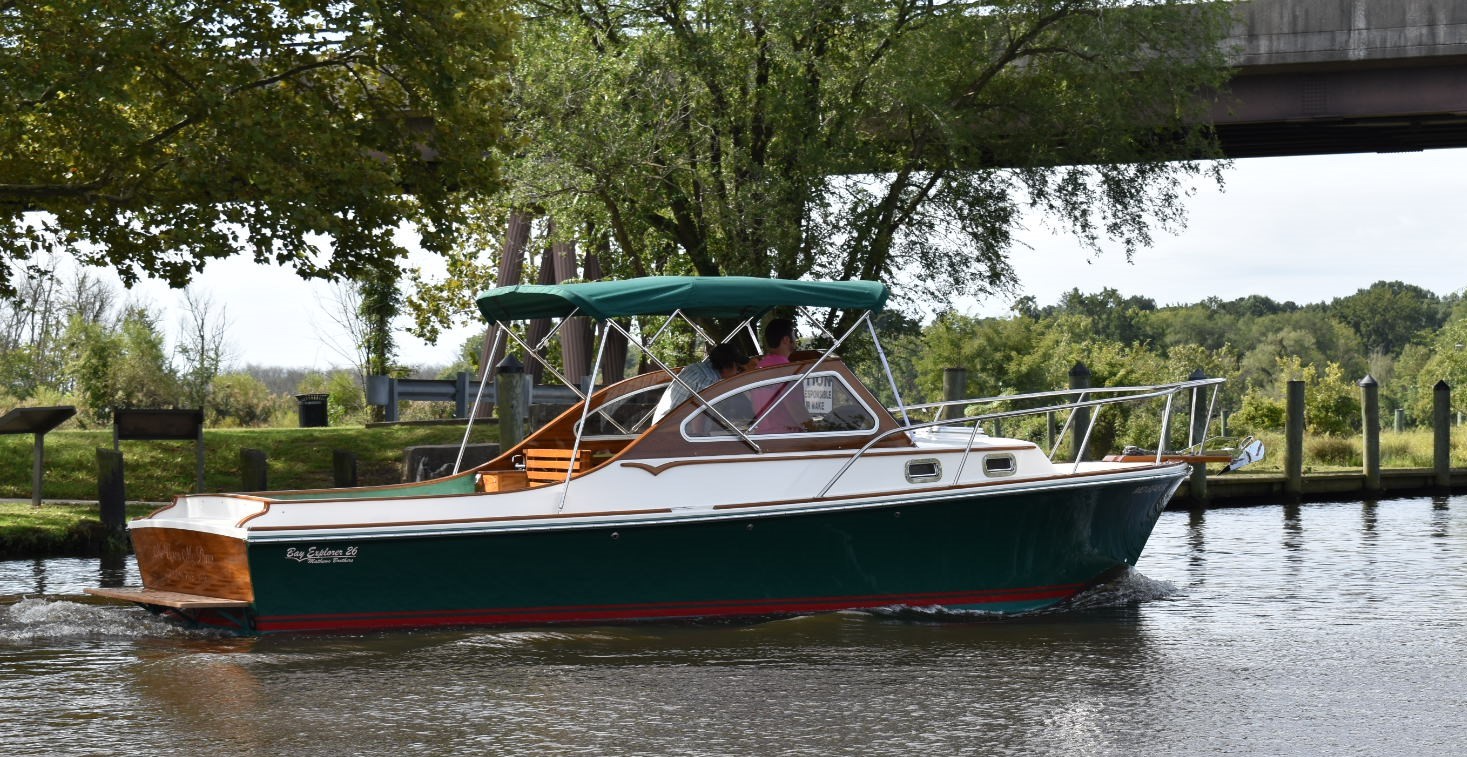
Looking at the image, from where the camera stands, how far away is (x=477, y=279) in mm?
42219

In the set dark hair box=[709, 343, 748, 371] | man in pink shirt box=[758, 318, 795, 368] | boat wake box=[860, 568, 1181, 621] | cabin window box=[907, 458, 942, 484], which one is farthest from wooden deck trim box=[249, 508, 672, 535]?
boat wake box=[860, 568, 1181, 621]

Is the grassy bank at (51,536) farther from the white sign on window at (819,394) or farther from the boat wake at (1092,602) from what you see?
the boat wake at (1092,602)

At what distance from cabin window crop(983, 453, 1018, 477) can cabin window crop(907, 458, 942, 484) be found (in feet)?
1.53

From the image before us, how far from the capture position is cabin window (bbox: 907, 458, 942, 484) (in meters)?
12.4

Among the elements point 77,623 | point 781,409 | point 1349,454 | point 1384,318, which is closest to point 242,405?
point 1349,454

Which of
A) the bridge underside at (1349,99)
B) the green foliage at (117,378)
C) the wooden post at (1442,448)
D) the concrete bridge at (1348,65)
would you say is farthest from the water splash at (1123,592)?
the green foliage at (117,378)

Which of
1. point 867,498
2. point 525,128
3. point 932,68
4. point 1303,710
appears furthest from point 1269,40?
point 1303,710

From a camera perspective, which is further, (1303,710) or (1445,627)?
(1445,627)

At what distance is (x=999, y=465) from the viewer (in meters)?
12.7

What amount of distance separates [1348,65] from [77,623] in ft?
78.4

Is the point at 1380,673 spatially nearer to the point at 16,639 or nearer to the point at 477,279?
the point at 16,639

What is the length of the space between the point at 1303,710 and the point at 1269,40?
21726mm

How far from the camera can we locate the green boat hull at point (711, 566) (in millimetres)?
11461

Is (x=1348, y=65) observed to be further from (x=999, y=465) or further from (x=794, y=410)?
(x=794, y=410)
